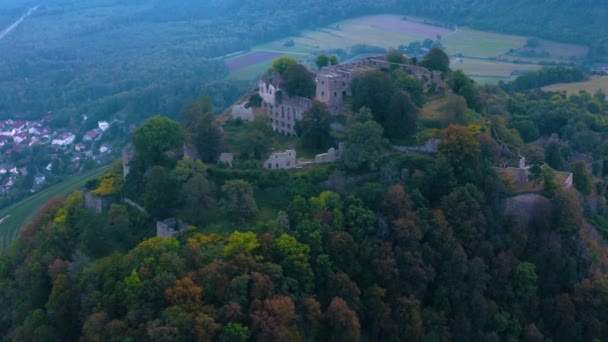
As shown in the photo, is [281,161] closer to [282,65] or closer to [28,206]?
[282,65]

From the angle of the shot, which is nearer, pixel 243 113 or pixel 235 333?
pixel 235 333

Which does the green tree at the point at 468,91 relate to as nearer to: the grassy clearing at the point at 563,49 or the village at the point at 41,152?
the village at the point at 41,152

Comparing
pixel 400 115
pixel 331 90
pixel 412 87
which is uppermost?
pixel 412 87

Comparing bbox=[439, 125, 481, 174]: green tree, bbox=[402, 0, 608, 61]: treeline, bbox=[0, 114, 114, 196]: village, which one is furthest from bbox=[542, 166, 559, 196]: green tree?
bbox=[402, 0, 608, 61]: treeline

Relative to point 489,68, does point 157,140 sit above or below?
above

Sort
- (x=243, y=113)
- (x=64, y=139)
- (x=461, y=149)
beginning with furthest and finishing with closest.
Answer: (x=64, y=139)
(x=243, y=113)
(x=461, y=149)

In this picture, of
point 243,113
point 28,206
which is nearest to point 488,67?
point 243,113
